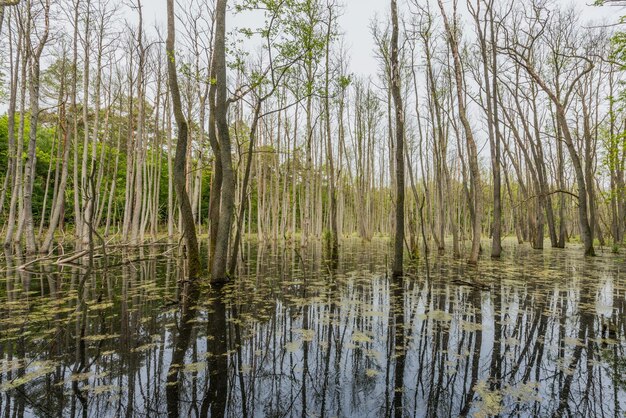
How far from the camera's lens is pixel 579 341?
3279 mm

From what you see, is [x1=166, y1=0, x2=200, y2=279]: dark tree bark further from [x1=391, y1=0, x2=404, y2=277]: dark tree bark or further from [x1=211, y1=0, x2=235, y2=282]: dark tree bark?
[x1=391, y1=0, x2=404, y2=277]: dark tree bark

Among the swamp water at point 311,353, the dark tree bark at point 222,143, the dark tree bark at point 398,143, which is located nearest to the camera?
the swamp water at point 311,353

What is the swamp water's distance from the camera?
2.14 meters

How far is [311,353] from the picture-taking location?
9.96 feet

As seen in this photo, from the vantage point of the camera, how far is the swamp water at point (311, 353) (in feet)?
7.02

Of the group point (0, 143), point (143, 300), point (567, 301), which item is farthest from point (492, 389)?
point (0, 143)

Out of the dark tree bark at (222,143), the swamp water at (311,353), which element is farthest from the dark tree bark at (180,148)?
the swamp water at (311,353)

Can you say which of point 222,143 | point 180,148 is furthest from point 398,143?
point 180,148

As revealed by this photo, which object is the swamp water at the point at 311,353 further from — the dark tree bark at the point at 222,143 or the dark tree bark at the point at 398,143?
the dark tree bark at the point at 398,143

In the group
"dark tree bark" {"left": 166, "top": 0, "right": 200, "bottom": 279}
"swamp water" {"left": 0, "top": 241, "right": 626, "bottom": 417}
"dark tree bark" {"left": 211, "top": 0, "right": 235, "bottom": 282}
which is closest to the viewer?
"swamp water" {"left": 0, "top": 241, "right": 626, "bottom": 417}

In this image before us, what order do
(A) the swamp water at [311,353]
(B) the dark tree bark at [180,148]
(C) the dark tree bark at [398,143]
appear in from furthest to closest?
(C) the dark tree bark at [398,143] < (B) the dark tree bark at [180,148] < (A) the swamp water at [311,353]

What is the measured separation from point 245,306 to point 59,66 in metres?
18.3

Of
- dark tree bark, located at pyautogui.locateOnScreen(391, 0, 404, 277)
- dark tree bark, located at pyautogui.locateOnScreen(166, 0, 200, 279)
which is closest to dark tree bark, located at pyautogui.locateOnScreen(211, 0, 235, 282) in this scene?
dark tree bark, located at pyautogui.locateOnScreen(166, 0, 200, 279)

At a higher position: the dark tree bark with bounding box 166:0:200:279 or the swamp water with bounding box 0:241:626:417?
the dark tree bark with bounding box 166:0:200:279
